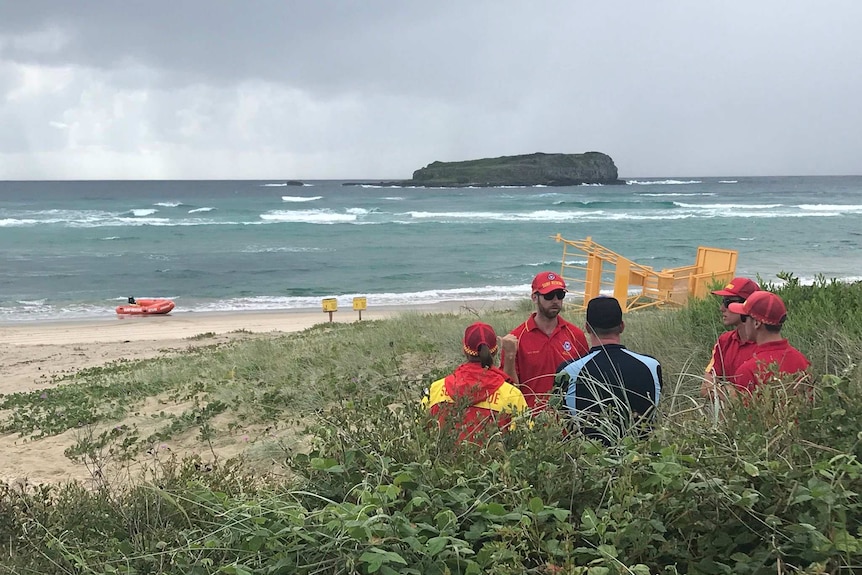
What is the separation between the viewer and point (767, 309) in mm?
3594

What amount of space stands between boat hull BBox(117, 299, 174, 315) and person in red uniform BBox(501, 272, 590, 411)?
817 inches

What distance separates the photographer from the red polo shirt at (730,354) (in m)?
3.80

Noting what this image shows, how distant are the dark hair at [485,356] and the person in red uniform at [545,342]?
0.78 m

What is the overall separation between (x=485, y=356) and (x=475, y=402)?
45 centimetres

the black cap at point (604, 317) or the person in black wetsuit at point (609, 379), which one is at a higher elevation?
the black cap at point (604, 317)

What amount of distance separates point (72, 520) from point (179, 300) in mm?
24775

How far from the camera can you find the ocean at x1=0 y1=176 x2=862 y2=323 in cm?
2635

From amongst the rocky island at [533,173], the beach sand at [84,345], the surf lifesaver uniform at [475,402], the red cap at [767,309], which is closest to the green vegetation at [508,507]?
the surf lifesaver uniform at [475,402]

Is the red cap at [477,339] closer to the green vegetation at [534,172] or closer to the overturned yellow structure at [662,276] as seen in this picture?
the overturned yellow structure at [662,276]

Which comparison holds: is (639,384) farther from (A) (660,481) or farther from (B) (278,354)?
(B) (278,354)

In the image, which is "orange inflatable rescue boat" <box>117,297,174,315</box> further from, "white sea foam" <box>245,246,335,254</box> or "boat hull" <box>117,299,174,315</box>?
"white sea foam" <box>245,246,335,254</box>

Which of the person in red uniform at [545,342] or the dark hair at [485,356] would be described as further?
the person in red uniform at [545,342]

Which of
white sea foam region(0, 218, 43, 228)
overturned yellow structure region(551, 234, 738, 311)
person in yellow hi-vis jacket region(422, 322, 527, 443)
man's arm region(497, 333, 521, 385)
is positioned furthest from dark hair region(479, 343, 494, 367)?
white sea foam region(0, 218, 43, 228)

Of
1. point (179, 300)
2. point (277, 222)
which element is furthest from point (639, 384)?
point (277, 222)
